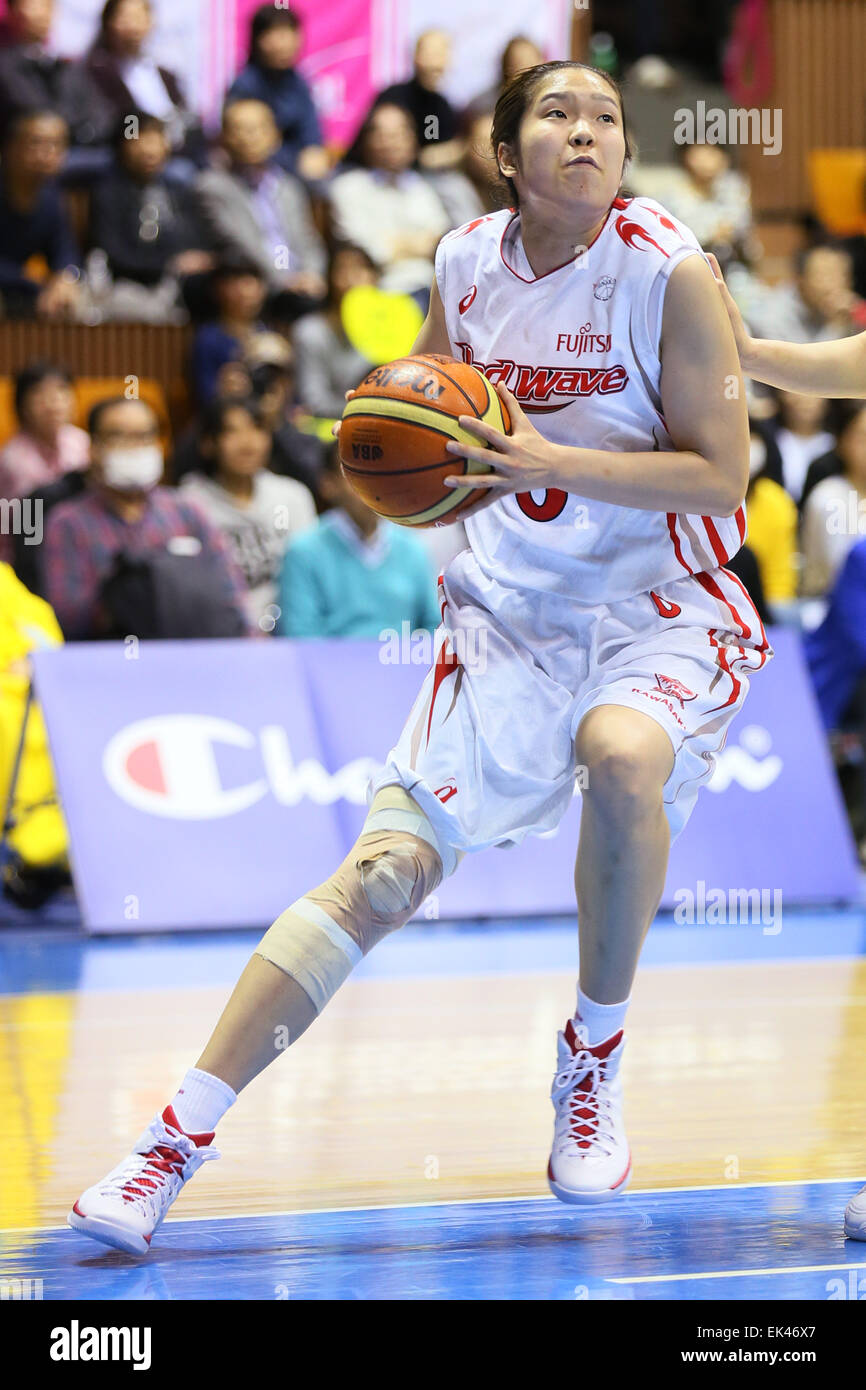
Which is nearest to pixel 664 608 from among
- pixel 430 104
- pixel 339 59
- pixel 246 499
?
pixel 246 499

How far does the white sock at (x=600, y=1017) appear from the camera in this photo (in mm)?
3070

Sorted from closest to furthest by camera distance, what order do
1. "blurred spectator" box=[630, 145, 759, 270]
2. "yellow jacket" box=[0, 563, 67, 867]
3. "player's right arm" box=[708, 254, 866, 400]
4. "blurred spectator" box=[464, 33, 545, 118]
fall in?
1. "player's right arm" box=[708, 254, 866, 400]
2. "yellow jacket" box=[0, 563, 67, 867]
3. "blurred spectator" box=[464, 33, 545, 118]
4. "blurred spectator" box=[630, 145, 759, 270]

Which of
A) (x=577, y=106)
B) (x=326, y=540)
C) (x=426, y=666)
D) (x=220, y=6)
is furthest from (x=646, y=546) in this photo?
(x=220, y=6)

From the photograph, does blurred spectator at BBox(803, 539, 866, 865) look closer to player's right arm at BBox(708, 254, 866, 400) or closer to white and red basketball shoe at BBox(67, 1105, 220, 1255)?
player's right arm at BBox(708, 254, 866, 400)

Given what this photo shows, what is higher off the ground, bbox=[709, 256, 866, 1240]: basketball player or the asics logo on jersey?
bbox=[709, 256, 866, 1240]: basketball player

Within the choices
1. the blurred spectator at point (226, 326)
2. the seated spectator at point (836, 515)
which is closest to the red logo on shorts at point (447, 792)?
the seated spectator at point (836, 515)

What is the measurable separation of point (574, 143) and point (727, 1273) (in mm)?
1738

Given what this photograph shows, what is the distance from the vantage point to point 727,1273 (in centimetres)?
269

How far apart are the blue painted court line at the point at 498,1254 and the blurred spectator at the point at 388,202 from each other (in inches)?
289

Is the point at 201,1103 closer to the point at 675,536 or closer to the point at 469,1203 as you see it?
the point at 469,1203

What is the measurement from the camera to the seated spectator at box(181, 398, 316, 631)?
760 centimetres

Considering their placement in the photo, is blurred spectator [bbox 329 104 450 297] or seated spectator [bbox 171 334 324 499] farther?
blurred spectator [bbox 329 104 450 297]

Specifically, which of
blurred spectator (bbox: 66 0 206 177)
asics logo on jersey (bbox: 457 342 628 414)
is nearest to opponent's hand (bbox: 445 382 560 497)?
asics logo on jersey (bbox: 457 342 628 414)

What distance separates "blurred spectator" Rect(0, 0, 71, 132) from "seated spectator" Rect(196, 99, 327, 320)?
→ 0.88 meters
